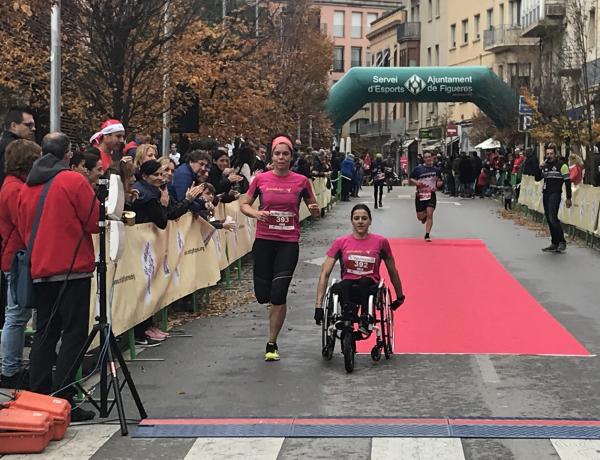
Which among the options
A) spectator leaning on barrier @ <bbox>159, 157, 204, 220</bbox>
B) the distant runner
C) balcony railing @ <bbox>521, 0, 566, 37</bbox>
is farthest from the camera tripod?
balcony railing @ <bbox>521, 0, 566, 37</bbox>

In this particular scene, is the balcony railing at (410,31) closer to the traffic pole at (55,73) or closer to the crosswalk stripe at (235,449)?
the traffic pole at (55,73)

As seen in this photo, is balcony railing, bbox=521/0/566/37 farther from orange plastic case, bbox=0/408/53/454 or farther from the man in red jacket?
orange plastic case, bbox=0/408/53/454

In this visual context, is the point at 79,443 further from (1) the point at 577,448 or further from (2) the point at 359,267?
(2) the point at 359,267

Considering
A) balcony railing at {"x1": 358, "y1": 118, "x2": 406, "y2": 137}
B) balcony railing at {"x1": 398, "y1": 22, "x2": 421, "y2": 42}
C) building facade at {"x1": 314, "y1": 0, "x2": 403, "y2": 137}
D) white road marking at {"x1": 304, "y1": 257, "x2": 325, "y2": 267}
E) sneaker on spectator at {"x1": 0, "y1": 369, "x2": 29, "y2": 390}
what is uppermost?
building facade at {"x1": 314, "y1": 0, "x2": 403, "y2": 137}

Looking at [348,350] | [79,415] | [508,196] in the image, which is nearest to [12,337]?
[79,415]

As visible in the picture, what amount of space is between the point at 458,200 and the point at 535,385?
3150cm

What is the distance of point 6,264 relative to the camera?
25.3 feet

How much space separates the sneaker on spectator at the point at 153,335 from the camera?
34.0ft

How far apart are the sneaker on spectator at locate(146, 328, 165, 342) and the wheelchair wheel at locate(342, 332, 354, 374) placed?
2.33 metres

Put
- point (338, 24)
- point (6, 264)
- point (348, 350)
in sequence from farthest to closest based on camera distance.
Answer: point (338, 24) < point (348, 350) < point (6, 264)

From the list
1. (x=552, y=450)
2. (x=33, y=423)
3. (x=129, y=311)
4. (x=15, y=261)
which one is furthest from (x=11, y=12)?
(x=552, y=450)

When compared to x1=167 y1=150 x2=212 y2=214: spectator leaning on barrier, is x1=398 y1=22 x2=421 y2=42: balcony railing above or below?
above

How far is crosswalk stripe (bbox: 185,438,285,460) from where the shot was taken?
638 cm

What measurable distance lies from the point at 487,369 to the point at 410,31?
75.4 m
